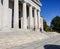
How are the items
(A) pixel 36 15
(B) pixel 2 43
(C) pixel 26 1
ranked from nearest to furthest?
(B) pixel 2 43 < (C) pixel 26 1 < (A) pixel 36 15

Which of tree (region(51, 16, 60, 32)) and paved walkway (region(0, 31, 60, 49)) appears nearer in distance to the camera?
paved walkway (region(0, 31, 60, 49))

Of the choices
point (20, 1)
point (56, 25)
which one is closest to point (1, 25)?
point (20, 1)

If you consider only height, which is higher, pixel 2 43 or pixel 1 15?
pixel 1 15

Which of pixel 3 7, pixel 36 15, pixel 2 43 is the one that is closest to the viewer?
pixel 2 43

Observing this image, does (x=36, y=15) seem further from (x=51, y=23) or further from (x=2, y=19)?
(x=51, y=23)

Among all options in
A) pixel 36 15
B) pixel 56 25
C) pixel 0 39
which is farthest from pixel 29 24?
pixel 56 25

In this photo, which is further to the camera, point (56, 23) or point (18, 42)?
point (56, 23)

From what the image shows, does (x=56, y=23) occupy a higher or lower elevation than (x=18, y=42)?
higher

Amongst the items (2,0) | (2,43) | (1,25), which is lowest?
(2,43)

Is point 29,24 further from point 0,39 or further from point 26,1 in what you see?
point 0,39

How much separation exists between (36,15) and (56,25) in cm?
4237

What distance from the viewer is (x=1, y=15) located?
3134 cm

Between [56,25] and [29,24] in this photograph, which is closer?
[29,24]

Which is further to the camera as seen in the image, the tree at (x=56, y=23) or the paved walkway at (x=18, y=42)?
the tree at (x=56, y=23)
